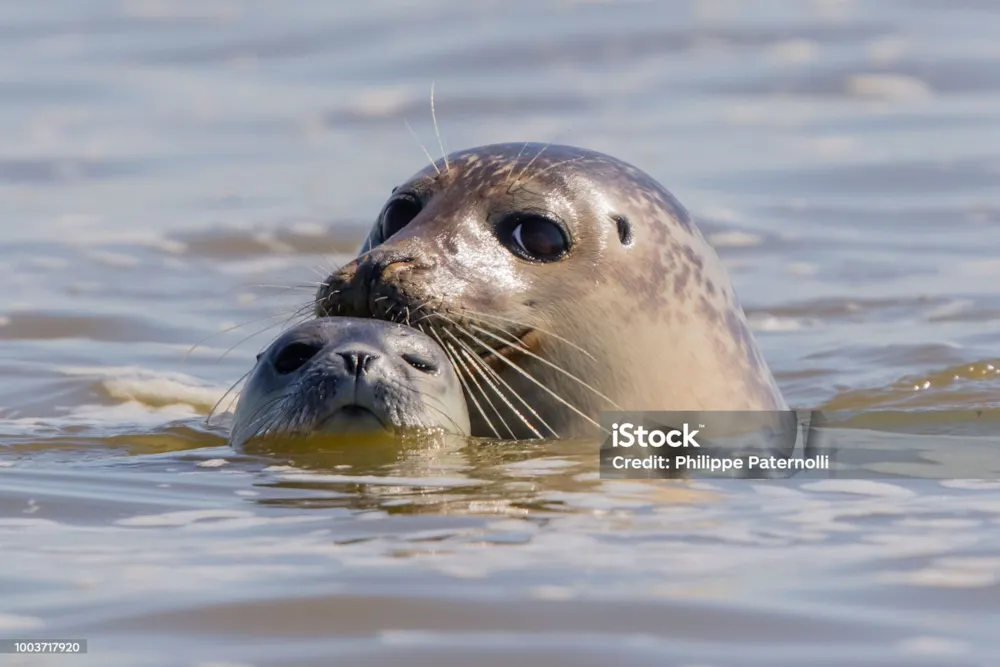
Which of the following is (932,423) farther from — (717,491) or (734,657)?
(734,657)

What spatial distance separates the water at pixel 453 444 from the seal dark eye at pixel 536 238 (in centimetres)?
64

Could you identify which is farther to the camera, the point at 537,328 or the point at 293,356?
the point at 537,328

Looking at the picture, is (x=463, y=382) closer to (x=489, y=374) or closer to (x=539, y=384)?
(x=489, y=374)

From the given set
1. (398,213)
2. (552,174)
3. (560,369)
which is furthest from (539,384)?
(398,213)

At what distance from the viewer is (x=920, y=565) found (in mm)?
4008

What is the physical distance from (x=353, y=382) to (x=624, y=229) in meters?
1.18

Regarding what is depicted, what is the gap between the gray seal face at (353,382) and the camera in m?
5.09

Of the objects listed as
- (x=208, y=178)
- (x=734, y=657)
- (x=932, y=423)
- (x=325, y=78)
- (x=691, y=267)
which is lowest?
(x=734, y=657)

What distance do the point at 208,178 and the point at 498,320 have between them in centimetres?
707

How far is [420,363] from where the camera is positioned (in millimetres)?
5211

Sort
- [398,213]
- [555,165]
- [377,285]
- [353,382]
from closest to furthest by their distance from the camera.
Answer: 1. [353,382]
2. [377,285]
3. [555,165]
4. [398,213]

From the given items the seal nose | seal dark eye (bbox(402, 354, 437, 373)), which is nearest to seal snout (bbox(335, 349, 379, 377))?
the seal nose

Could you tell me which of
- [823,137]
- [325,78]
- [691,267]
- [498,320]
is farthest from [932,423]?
[325,78]

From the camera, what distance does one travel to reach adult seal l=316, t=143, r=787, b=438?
18.1 feet
